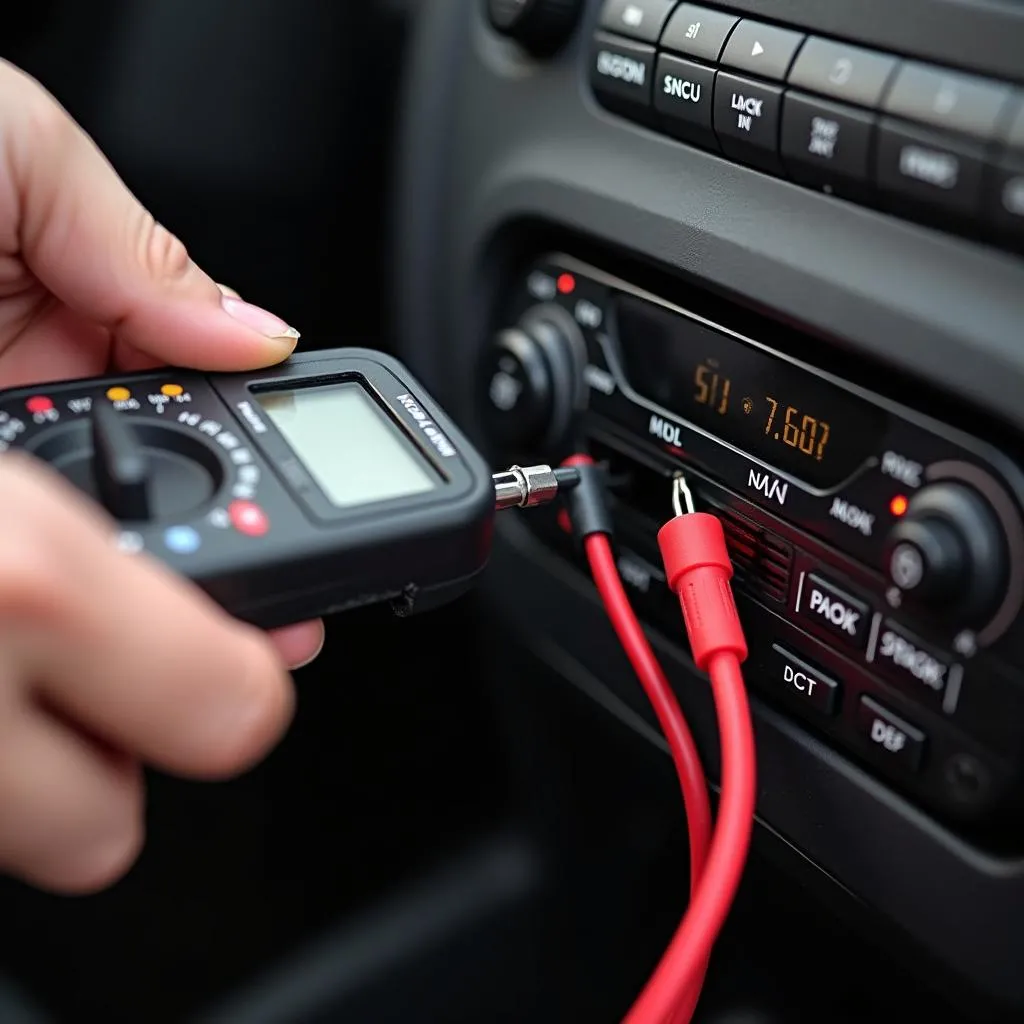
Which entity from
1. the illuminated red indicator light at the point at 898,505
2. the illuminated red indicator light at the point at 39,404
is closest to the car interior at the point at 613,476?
the illuminated red indicator light at the point at 898,505

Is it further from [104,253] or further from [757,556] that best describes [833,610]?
[104,253]

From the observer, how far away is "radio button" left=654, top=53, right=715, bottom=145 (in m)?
0.55

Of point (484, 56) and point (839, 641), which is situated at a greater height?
point (484, 56)

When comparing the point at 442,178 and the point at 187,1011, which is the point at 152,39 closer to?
the point at 442,178

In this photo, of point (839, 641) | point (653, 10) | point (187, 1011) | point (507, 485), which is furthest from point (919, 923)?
point (187, 1011)

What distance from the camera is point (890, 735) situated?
52cm

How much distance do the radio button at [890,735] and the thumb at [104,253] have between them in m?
0.28

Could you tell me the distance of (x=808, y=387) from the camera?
0.53 meters

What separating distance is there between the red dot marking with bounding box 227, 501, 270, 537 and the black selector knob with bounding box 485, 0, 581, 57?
0.28 meters

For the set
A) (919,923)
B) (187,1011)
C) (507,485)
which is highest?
(507,485)

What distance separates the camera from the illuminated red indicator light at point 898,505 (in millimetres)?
495

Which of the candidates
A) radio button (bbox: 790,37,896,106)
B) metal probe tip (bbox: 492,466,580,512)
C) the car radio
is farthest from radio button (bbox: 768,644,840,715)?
radio button (bbox: 790,37,896,106)

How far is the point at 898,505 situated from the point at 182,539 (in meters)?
0.25

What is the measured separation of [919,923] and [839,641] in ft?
0.37
